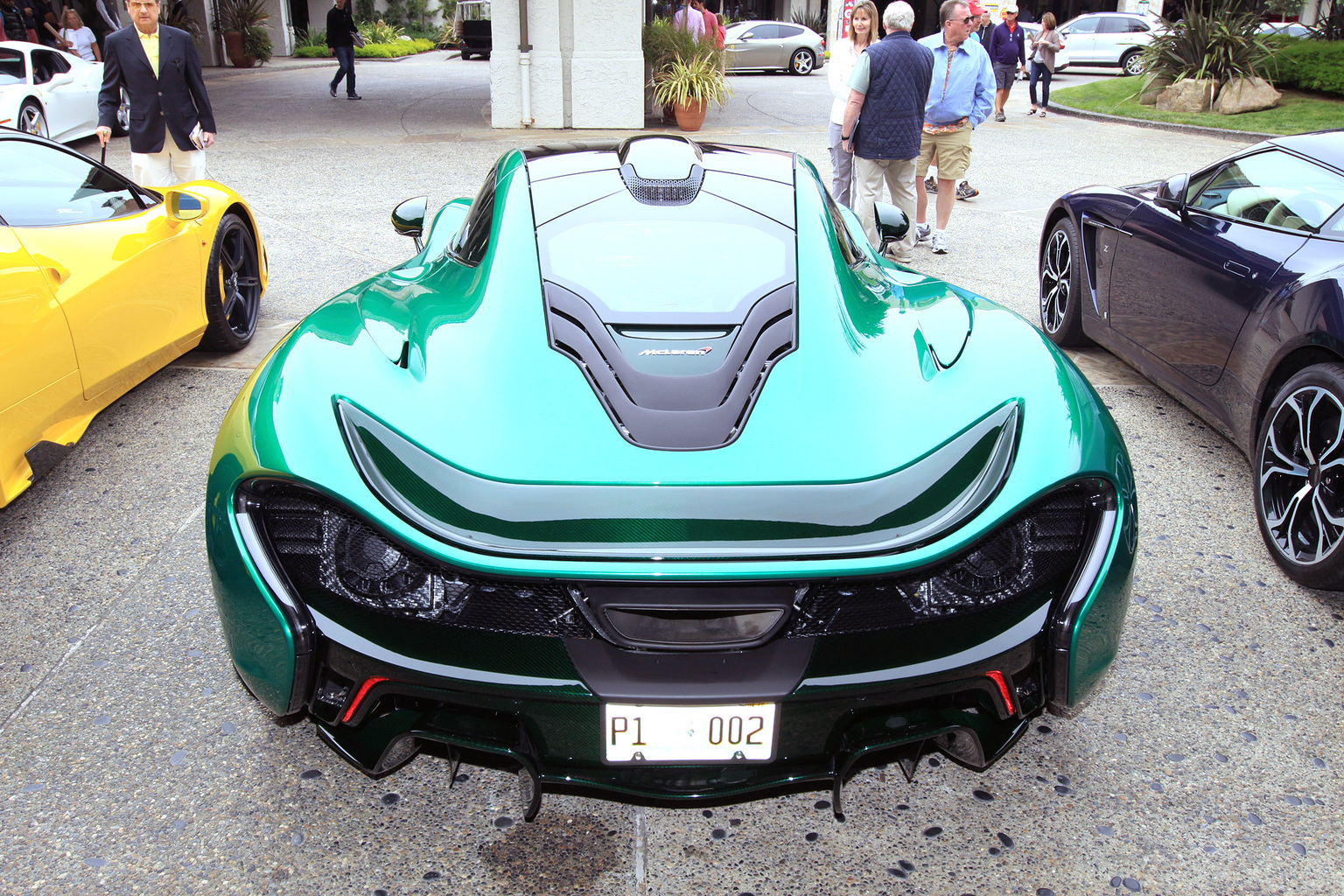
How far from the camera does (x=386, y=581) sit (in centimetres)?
192

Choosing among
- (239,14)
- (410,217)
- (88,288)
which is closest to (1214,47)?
(410,217)

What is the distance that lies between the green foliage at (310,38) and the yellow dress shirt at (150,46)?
32.9 m

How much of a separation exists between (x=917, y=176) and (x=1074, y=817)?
20.3 feet

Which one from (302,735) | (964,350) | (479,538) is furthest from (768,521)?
(302,735)

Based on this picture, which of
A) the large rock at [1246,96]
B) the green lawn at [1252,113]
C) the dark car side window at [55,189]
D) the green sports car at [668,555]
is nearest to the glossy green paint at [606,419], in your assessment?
the green sports car at [668,555]

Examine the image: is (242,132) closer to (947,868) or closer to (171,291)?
(171,291)

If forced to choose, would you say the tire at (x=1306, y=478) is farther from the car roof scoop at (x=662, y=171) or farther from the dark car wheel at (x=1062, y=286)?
the car roof scoop at (x=662, y=171)

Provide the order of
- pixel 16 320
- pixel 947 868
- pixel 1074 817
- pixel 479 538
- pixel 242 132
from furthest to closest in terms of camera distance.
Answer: pixel 242 132, pixel 16 320, pixel 1074 817, pixel 947 868, pixel 479 538

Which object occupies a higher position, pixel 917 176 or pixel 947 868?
pixel 917 176

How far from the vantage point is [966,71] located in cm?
728

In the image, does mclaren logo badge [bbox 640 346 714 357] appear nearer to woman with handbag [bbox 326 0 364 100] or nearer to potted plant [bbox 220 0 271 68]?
woman with handbag [bbox 326 0 364 100]

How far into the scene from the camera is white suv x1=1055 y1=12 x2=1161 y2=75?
93.5 ft

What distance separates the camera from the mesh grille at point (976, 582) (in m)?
1.85

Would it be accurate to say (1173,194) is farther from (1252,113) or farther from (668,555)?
(1252,113)
